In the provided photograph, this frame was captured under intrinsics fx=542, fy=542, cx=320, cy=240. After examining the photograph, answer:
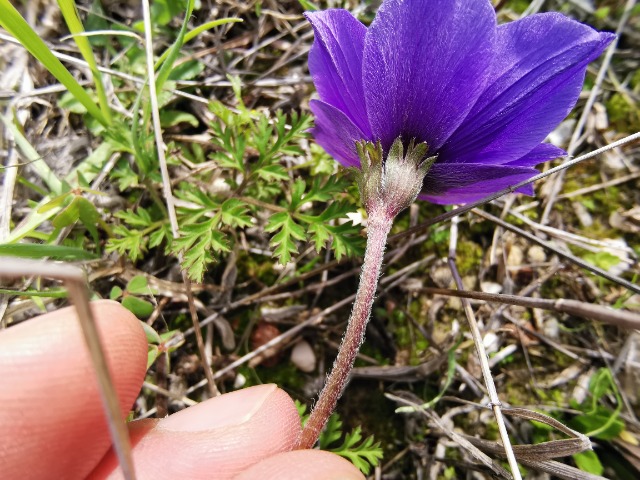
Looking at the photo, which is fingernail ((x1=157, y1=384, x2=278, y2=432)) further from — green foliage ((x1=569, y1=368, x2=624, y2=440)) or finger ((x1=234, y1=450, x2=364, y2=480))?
green foliage ((x1=569, y1=368, x2=624, y2=440))

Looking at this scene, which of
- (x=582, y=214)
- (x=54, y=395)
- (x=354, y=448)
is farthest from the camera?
(x=582, y=214)

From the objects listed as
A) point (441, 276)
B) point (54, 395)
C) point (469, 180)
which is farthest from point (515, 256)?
point (54, 395)

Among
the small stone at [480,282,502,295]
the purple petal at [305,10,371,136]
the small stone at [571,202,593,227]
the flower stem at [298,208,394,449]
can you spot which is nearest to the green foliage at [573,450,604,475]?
the small stone at [480,282,502,295]

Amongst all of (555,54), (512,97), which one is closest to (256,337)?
(512,97)

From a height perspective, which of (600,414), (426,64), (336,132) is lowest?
(600,414)

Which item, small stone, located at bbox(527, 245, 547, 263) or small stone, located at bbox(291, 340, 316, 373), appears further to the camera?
small stone, located at bbox(527, 245, 547, 263)

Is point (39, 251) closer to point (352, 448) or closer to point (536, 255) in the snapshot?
point (352, 448)

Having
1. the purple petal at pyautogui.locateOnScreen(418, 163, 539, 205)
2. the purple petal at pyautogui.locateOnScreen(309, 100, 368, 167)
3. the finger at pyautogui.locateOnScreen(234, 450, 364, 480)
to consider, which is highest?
the purple petal at pyautogui.locateOnScreen(309, 100, 368, 167)
